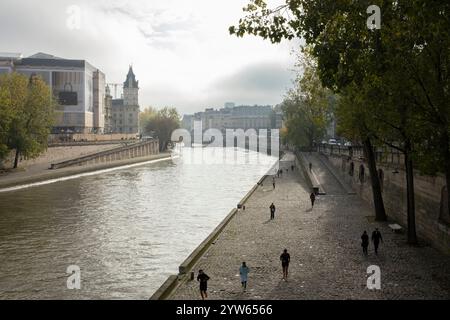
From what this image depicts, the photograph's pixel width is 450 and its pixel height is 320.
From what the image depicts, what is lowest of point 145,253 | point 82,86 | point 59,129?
point 145,253

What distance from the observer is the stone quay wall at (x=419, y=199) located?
77.5ft

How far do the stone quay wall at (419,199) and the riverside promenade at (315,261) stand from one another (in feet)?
3.56

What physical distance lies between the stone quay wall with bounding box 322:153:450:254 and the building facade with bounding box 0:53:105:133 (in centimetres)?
8542

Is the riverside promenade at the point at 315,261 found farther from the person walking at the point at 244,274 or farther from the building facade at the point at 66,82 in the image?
the building facade at the point at 66,82

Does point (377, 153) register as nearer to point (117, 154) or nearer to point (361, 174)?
point (361, 174)

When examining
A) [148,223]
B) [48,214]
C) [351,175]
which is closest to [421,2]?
[148,223]

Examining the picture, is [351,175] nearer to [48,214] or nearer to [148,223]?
[148,223]

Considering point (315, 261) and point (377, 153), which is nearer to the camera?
point (315, 261)

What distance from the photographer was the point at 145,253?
27.5 metres

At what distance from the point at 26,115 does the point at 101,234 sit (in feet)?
144

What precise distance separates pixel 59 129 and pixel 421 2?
11487 centimetres

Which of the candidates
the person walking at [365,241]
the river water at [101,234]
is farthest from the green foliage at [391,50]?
the river water at [101,234]

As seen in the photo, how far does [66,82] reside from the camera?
116m

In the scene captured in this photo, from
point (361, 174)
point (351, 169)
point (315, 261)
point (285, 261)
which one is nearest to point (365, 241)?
point (315, 261)
